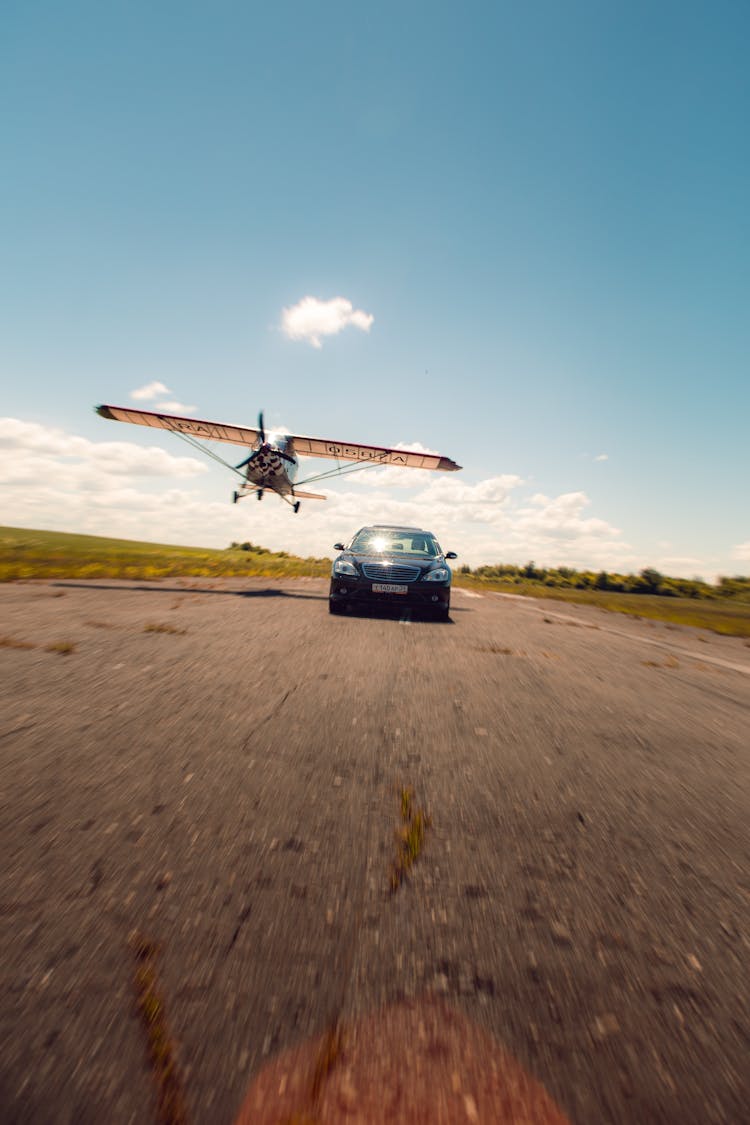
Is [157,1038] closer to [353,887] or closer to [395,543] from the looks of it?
[353,887]

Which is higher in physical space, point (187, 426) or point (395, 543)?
point (187, 426)

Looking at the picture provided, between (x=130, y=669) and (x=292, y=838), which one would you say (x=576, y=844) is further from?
(x=130, y=669)

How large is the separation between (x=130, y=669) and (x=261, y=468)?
17.5 m

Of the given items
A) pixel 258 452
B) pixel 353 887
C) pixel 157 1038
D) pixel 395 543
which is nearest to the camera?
pixel 157 1038

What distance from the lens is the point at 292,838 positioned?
5.90ft

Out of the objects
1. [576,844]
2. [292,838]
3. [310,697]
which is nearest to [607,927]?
[576,844]

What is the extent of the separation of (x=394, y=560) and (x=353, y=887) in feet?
23.4

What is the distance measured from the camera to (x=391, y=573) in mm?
8188

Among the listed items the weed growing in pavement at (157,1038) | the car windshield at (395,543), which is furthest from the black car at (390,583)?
the weed growing in pavement at (157,1038)

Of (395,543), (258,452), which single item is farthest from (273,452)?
(395,543)

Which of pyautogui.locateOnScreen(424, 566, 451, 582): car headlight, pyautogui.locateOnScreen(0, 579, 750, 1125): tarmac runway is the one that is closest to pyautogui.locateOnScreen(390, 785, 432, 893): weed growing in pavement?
pyautogui.locateOnScreen(0, 579, 750, 1125): tarmac runway

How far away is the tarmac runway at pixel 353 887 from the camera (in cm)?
102

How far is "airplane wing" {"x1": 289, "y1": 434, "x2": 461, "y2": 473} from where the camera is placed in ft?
76.0

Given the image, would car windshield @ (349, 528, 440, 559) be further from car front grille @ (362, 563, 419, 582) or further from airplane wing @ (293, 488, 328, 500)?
airplane wing @ (293, 488, 328, 500)
